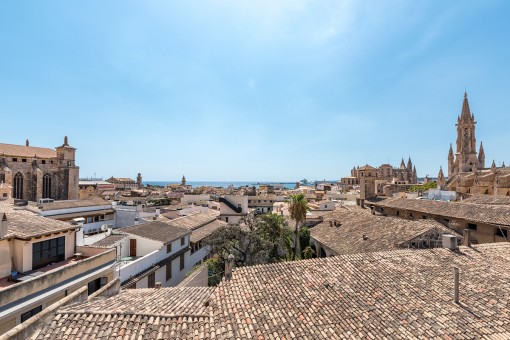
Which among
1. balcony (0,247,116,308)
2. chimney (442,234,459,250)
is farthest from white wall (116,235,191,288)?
chimney (442,234,459,250)

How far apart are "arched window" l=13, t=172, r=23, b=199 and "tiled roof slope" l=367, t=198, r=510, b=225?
63224mm

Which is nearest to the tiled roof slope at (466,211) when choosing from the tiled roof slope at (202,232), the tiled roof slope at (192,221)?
the tiled roof slope at (202,232)

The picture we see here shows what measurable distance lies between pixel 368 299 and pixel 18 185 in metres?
61.4

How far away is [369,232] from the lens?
85.0ft

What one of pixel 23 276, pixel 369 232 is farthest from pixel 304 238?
pixel 23 276

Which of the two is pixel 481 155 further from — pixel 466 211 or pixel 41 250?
pixel 41 250

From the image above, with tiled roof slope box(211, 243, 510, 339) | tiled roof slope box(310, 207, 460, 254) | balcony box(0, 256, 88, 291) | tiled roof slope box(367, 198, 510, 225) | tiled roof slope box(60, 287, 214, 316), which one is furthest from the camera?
tiled roof slope box(367, 198, 510, 225)

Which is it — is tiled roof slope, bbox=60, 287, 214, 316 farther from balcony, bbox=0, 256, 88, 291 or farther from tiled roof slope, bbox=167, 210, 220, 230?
tiled roof slope, bbox=167, 210, 220, 230

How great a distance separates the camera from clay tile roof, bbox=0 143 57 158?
50.3 meters

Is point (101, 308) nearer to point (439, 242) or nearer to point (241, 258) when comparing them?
point (241, 258)

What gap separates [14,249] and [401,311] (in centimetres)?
1701

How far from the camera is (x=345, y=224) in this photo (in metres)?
31.8

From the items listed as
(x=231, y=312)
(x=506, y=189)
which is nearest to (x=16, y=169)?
(x=231, y=312)

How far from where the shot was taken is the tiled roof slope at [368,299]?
28.4 ft
